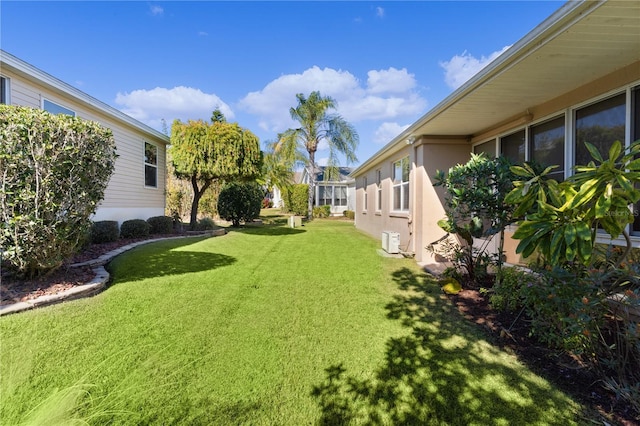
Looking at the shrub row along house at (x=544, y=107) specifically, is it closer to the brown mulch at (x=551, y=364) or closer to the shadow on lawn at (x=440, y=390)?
the brown mulch at (x=551, y=364)

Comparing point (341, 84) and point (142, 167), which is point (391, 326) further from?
point (341, 84)

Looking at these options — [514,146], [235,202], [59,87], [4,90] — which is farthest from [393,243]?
[235,202]

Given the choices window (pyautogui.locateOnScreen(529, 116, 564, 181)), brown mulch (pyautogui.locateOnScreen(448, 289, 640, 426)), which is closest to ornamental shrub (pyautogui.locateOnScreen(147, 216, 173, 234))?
brown mulch (pyautogui.locateOnScreen(448, 289, 640, 426))

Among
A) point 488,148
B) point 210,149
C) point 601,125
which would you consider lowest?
point 601,125

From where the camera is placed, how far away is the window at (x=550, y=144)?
4812mm

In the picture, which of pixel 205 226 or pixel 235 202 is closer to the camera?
pixel 205 226

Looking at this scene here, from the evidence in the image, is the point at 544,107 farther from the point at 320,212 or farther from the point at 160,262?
the point at 320,212

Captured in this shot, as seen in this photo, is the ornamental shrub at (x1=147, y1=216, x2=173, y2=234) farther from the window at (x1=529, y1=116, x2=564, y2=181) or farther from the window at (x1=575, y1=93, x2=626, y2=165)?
the window at (x1=575, y1=93, x2=626, y2=165)

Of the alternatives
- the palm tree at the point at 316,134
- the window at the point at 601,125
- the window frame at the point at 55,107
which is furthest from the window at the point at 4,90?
the palm tree at the point at 316,134

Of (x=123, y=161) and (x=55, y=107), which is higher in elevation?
(x=55, y=107)

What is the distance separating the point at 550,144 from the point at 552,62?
6.40 ft

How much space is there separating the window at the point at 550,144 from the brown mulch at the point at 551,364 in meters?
2.57

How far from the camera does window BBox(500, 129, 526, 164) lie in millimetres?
5734

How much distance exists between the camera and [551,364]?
3.03 m
